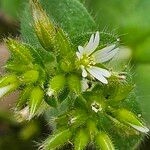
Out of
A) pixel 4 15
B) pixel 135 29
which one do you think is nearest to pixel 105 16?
pixel 135 29

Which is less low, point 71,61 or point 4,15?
point 71,61

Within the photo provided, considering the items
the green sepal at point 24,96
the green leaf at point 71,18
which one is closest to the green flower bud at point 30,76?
the green sepal at point 24,96

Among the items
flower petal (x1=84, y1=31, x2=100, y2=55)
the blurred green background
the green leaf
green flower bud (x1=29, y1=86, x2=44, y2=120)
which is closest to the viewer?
green flower bud (x1=29, y1=86, x2=44, y2=120)

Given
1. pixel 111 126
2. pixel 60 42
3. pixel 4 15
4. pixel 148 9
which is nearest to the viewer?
pixel 60 42

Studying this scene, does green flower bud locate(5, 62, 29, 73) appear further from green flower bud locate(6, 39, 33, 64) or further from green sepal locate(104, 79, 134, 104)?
green sepal locate(104, 79, 134, 104)

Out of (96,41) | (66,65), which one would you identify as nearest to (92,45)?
(96,41)

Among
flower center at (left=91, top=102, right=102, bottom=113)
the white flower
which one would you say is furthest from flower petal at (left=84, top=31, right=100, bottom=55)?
flower center at (left=91, top=102, right=102, bottom=113)

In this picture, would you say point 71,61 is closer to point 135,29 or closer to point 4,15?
point 135,29
